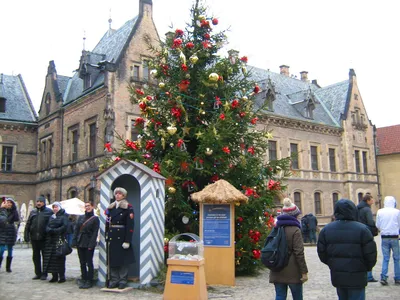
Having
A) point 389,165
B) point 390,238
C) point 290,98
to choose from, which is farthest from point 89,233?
point 389,165

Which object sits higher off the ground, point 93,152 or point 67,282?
point 93,152

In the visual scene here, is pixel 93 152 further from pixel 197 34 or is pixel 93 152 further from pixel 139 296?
pixel 139 296

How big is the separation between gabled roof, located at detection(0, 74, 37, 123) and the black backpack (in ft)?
95.7

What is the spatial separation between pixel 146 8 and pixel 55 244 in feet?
63.2

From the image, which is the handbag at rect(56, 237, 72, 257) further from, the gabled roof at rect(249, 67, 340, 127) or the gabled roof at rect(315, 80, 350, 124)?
the gabled roof at rect(315, 80, 350, 124)

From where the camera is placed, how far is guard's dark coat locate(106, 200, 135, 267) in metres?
9.14

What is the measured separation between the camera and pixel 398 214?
9.87 meters

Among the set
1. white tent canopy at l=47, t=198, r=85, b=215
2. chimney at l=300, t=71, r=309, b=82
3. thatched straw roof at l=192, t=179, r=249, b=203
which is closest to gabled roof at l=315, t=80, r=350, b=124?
chimney at l=300, t=71, r=309, b=82

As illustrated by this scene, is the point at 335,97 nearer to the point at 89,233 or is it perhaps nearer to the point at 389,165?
the point at 389,165

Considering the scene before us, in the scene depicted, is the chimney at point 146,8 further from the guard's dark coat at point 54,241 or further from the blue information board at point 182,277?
the blue information board at point 182,277

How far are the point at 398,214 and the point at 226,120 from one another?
15.2 ft

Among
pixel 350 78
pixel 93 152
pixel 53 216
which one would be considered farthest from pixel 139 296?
pixel 350 78

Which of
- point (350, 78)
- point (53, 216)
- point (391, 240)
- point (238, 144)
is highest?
point (350, 78)

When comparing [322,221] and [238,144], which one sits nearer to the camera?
[238,144]
